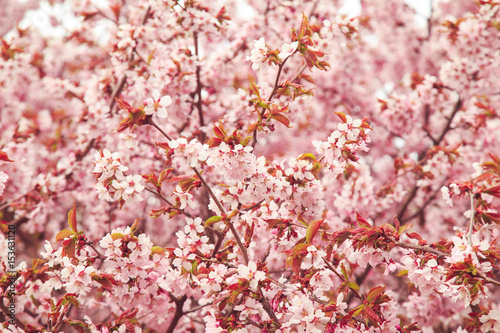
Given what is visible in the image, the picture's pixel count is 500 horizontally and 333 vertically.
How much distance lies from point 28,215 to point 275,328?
9.01 feet

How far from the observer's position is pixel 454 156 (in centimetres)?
389

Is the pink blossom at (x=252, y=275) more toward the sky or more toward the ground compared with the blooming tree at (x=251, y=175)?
more toward the ground

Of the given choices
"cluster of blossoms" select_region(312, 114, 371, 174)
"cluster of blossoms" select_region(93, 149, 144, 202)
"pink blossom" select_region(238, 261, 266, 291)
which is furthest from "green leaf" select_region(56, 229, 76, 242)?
"cluster of blossoms" select_region(312, 114, 371, 174)

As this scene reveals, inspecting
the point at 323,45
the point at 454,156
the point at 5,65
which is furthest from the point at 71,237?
the point at 454,156

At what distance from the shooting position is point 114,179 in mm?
2123

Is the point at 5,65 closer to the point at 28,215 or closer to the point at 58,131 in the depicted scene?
the point at 58,131

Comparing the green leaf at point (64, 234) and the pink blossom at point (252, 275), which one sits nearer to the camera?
the pink blossom at point (252, 275)

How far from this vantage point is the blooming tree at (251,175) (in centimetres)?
211

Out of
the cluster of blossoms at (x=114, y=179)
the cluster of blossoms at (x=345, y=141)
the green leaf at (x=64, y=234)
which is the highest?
the cluster of blossoms at (x=345, y=141)

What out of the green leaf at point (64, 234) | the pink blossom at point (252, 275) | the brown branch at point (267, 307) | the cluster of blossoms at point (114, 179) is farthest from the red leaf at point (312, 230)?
the green leaf at point (64, 234)

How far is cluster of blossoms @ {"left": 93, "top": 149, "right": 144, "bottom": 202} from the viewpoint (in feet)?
6.76

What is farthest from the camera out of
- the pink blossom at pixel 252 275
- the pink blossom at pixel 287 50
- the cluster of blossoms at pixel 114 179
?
the pink blossom at pixel 287 50

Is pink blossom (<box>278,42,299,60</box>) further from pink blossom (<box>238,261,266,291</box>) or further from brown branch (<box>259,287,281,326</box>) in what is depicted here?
brown branch (<box>259,287,281,326</box>)

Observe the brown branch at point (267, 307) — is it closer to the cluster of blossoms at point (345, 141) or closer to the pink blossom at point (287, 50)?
the cluster of blossoms at point (345, 141)
